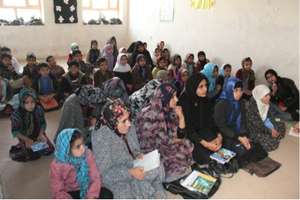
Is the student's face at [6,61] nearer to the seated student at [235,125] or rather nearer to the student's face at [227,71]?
the seated student at [235,125]

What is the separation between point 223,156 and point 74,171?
4.70 feet

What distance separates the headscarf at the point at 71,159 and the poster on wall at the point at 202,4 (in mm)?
4320

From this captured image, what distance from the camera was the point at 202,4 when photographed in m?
5.63

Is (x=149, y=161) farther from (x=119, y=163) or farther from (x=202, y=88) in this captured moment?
(x=202, y=88)

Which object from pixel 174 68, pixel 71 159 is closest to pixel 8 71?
pixel 174 68

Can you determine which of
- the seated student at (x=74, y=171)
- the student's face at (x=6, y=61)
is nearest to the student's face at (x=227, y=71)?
the seated student at (x=74, y=171)

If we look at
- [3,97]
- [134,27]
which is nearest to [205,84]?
[3,97]

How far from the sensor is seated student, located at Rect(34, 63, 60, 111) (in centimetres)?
413

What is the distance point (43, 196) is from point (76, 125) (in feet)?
2.43

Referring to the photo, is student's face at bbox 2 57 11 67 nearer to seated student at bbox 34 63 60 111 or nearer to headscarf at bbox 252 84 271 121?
seated student at bbox 34 63 60 111

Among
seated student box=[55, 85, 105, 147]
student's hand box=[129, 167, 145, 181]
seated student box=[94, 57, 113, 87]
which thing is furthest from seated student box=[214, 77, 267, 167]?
seated student box=[94, 57, 113, 87]

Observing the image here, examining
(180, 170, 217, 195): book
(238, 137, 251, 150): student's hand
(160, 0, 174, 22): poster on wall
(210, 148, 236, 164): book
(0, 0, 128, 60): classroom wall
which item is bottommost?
(180, 170, 217, 195): book

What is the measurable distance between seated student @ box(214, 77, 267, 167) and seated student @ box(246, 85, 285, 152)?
0.36 feet

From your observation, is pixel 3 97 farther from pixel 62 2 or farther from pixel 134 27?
pixel 134 27
